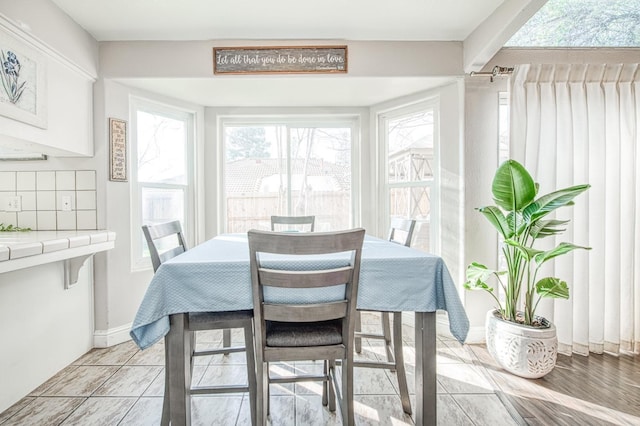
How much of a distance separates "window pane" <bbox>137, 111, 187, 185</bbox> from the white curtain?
3.06m

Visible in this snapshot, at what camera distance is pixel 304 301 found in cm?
122

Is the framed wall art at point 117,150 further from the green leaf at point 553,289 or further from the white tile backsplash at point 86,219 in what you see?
the green leaf at point 553,289

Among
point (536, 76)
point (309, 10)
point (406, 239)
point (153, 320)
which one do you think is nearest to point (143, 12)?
point (309, 10)

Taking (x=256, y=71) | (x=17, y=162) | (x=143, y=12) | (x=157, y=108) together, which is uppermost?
(x=143, y=12)

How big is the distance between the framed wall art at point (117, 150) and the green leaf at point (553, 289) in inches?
126

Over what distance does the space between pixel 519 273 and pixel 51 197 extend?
3.53m

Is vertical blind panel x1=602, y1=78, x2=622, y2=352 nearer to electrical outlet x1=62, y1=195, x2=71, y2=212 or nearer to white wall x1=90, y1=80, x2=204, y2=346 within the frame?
white wall x1=90, y1=80, x2=204, y2=346

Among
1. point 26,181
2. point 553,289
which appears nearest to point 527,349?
point 553,289

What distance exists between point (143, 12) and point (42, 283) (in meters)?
1.93

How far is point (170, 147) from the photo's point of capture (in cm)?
300

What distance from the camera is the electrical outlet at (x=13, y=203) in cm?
231

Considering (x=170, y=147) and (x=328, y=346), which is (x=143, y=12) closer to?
(x=170, y=147)

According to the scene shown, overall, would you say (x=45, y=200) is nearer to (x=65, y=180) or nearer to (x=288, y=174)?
(x=65, y=180)

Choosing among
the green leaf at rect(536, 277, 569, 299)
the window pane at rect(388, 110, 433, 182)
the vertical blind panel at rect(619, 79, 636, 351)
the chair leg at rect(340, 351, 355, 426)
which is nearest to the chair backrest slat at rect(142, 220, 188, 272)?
the chair leg at rect(340, 351, 355, 426)
